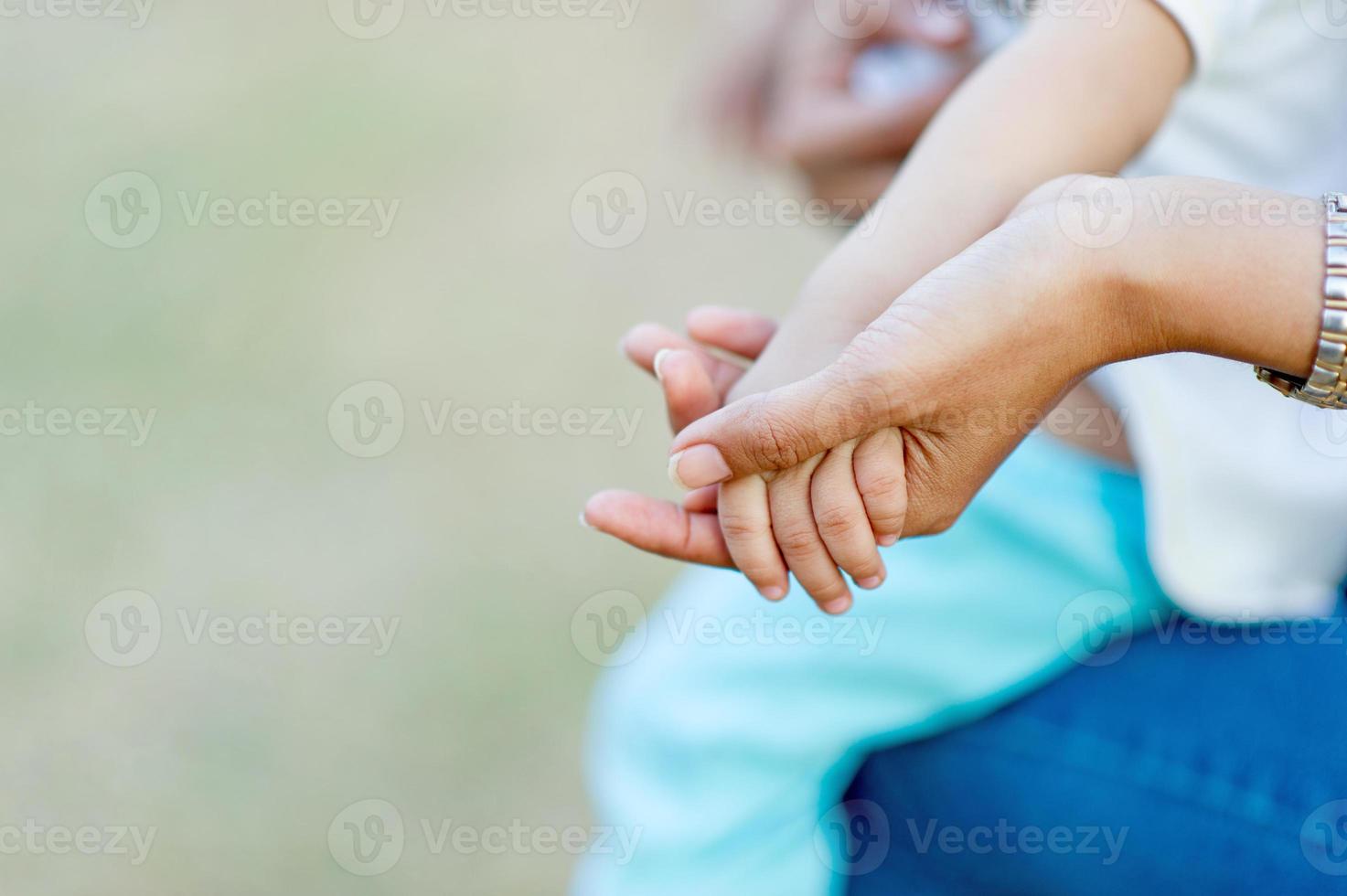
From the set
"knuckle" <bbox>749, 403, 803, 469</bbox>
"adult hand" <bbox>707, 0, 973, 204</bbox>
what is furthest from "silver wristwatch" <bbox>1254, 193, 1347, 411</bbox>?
"adult hand" <bbox>707, 0, 973, 204</bbox>

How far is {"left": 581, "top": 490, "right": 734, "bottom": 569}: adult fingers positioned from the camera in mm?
837

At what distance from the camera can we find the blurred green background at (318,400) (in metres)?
1.92

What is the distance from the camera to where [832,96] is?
4.35 feet

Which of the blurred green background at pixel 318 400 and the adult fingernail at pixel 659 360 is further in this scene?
the blurred green background at pixel 318 400

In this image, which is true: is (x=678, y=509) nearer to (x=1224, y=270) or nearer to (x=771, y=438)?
(x=771, y=438)

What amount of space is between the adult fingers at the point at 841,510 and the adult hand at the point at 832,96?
0.64 meters

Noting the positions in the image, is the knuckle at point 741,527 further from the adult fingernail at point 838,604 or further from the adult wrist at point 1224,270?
the adult wrist at point 1224,270

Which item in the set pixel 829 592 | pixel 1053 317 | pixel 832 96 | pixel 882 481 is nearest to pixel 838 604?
pixel 829 592

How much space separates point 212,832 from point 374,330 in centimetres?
129

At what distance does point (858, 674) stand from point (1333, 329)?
0.53 meters

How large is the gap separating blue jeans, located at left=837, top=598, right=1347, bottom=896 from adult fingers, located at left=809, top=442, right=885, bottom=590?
0.32 meters

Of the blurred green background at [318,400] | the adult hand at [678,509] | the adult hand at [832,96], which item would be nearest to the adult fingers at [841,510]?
the adult hand at [678,509]

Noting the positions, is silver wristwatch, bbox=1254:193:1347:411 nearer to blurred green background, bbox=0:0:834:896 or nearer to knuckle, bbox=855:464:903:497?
knuckle, bbox=855:464:903:497

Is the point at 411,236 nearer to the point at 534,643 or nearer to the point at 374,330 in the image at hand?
the point at 374,330
